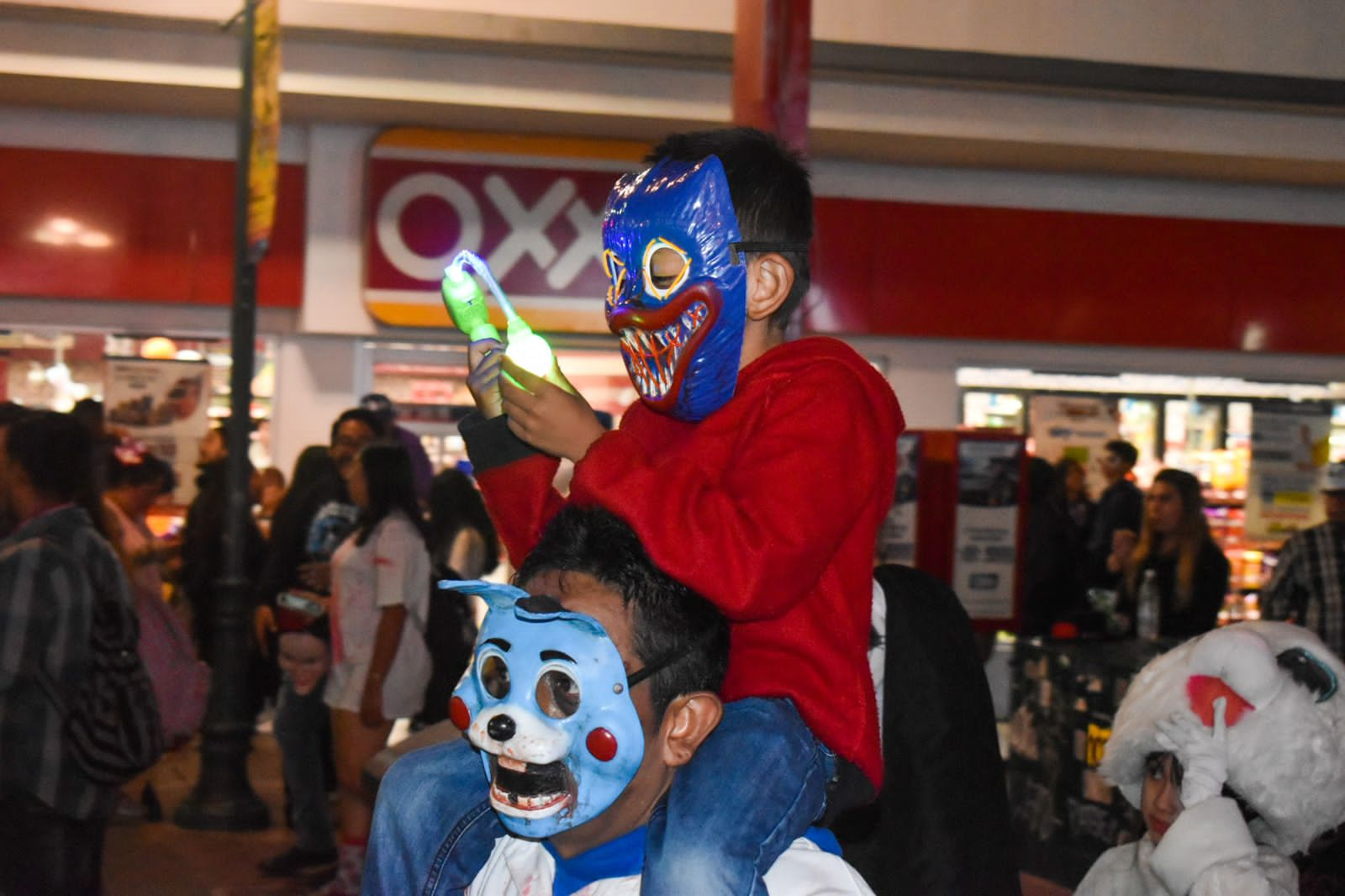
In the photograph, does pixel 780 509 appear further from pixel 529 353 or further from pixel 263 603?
pixel 263 603

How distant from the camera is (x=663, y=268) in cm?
229

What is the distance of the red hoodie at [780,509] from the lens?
6.59 feet

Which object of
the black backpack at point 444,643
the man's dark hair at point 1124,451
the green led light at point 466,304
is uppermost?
the green led light at point 466,304

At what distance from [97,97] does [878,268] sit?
589cm

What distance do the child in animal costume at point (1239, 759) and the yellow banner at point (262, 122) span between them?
19.0 feet

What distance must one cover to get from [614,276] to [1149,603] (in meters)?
6.48

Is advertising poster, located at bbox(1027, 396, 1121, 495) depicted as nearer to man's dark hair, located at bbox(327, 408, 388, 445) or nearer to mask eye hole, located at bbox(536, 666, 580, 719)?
man's dark hair, located at bbox(327, 408, 388, 445)

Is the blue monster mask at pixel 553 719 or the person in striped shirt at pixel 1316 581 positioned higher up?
the blue monster mask at pixel 553 719


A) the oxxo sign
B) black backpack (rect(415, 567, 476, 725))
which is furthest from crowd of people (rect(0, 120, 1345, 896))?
the oxxo sign

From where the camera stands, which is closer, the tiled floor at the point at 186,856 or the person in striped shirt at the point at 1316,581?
the tiled floor at the point at 186,856

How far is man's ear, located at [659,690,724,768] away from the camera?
2.00 metres

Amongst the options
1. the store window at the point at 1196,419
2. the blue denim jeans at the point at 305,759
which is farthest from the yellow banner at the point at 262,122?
the store window at the point at 1196,419

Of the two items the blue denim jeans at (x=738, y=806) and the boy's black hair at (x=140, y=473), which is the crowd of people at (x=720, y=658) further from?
the boy's black hair at (x=140, y=473)

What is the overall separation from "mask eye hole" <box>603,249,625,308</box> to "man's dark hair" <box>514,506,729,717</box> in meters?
0.44
